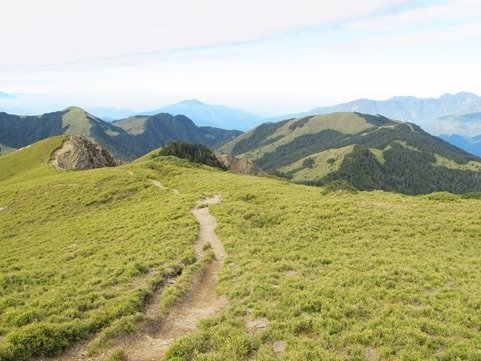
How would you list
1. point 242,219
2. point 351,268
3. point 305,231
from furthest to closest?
point 242,219, point 305,231, point 351,268

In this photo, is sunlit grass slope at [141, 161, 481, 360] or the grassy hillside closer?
sunlit grass slope at [141, 161, 481, 360]

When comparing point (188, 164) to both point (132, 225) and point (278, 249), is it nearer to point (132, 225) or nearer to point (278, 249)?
point (132, 225)

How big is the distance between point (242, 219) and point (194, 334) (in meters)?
21.6

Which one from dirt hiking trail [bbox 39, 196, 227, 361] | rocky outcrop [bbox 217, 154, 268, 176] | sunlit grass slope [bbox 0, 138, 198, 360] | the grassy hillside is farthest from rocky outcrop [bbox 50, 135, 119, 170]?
dirt hiking trail [bbox 39, 196, 227, 361]

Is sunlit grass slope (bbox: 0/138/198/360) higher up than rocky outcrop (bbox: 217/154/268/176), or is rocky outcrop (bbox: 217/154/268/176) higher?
sunlit grass slope (bbox: 0/138/198/360)

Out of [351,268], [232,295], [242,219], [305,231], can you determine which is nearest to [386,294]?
[351,268]

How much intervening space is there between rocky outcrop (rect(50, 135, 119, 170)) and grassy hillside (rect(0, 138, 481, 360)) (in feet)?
118

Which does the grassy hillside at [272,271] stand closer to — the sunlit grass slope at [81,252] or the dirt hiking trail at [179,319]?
the sunlit grass slope at [81,252]

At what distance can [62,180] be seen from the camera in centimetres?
6103

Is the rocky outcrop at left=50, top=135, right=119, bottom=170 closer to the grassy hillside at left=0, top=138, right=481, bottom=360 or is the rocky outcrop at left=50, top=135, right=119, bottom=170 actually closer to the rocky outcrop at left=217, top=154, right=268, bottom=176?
the grassy hillside at left=0, top=138, right=481, bottom=360

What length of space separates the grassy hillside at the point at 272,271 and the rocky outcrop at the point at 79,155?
3597 centimetres

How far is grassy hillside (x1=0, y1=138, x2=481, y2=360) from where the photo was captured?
50.6 feet

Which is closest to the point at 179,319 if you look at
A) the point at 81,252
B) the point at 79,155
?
the point at 81,252

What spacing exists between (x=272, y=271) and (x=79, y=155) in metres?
75.4
